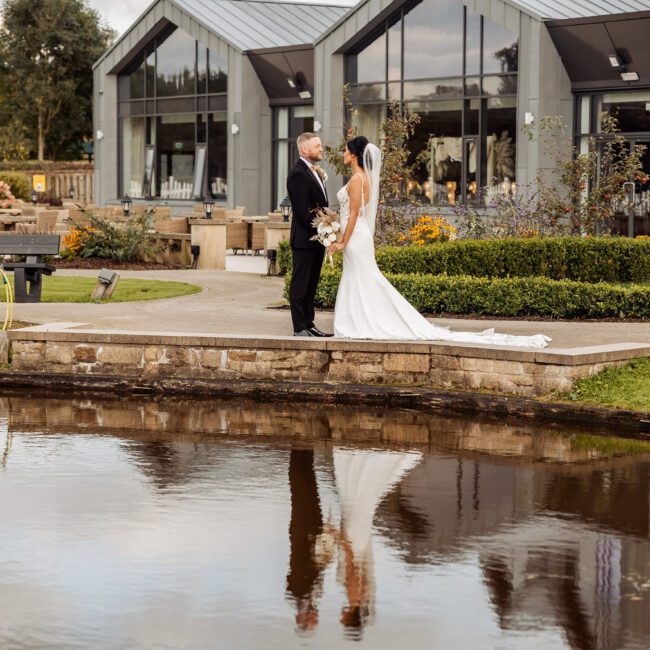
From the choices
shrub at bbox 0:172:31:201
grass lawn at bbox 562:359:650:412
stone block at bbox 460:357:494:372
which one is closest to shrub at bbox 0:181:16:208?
shrub at bbox 0:172:31:201

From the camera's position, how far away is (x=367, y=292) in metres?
11.9

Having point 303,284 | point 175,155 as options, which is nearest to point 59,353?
point 303,284

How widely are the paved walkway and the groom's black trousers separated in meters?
0.33

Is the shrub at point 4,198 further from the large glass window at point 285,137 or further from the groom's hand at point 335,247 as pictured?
the groom's hand at point 335,247

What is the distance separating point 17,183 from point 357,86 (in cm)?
1787

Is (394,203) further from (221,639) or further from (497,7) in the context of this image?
(221,639)

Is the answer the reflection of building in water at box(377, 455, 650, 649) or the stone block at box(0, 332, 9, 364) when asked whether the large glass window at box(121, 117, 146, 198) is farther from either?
the reflection of building in water at box(377, 455, 650, 649)

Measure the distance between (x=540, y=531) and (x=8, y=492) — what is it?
2.90 m

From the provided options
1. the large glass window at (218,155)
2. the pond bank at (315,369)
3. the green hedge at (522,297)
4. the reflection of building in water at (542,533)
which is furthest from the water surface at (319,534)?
the large glass window at (218,155)

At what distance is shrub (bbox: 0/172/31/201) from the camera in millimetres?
47281

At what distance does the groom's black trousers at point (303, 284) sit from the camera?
1204 cm

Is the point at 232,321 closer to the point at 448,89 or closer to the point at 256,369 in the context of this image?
the point at 256,369

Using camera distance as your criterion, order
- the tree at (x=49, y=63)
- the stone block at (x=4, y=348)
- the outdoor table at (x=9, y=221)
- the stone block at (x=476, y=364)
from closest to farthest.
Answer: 1. the stone block at (x=476, y=364)
2. the stone block at (x=4, y=348)
3. the outdoor table at (x=9, y=221)
4. the tree at (x=49, y=63)

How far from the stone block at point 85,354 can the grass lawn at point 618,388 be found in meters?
3.96
